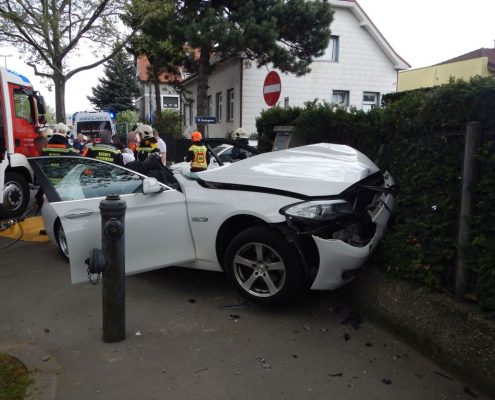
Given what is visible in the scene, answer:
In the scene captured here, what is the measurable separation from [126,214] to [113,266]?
823mm

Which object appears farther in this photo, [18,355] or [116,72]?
[116,72]

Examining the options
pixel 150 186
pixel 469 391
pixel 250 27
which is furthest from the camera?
pixel 250 27

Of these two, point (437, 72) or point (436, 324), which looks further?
point (437, 72)

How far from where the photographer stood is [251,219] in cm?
424

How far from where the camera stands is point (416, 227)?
379cm

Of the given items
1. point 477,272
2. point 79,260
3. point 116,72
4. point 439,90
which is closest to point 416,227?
point 477,272

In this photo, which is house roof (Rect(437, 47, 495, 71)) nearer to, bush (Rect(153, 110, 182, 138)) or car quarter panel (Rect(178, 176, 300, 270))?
bush (Rect(153, 110, 182, 138))

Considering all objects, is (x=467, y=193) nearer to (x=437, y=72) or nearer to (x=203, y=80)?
(x=203, y=80)

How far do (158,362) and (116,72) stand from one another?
180 ft

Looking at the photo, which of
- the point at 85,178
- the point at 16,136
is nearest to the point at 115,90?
the point at 16,136

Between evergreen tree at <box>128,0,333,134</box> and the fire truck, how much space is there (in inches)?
295

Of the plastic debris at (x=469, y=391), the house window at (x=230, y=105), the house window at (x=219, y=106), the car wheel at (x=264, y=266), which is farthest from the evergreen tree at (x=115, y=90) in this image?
the plastic debris at (x=469, y=391)

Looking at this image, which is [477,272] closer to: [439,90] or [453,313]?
[453,313]

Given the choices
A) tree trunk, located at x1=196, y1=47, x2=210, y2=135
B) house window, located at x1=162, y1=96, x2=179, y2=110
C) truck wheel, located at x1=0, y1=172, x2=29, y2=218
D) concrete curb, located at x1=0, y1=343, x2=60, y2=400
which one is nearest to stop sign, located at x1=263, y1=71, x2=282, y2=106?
truck wheel, located at x1=0, y1=172, x2=29, y2=218
